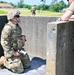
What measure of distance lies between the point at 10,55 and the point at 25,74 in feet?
1.57

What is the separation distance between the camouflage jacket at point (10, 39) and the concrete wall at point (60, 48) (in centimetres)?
159

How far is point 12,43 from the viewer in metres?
5.84

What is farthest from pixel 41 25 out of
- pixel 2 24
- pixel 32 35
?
pixel 2 24

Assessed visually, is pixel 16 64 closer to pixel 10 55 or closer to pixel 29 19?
pixel 10 55

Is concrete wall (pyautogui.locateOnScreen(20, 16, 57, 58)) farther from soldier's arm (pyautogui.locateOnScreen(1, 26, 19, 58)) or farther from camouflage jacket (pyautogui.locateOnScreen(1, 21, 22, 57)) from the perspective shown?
soldier's arm (pyautogui.locateOnScreen(1, 26, 19, 58))

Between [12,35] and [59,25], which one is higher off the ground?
[59,25]

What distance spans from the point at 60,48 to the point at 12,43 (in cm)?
196

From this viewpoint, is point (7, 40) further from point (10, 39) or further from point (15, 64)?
point (15, 64)

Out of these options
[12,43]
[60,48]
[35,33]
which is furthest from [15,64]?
[60,48]

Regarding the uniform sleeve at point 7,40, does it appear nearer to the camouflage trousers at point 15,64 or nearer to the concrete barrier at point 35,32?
the camouflage trousers at point 15,64

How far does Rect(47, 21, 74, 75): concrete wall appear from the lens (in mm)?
3881

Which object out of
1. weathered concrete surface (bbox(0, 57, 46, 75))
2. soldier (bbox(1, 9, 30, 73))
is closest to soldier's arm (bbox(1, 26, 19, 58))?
soldier (bbox(1, 9, 30, 73))

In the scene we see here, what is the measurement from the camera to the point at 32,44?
721cm

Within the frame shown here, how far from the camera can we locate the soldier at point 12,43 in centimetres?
570
